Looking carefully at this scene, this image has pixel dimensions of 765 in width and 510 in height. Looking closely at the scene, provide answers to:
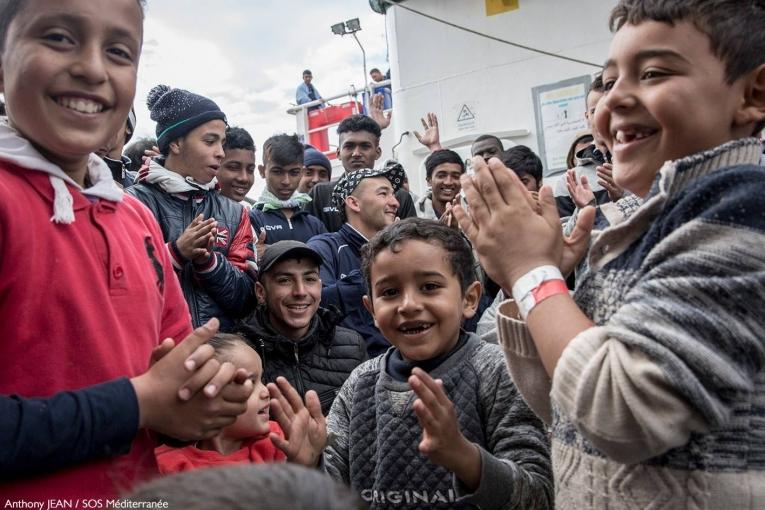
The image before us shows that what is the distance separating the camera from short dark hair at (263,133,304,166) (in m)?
4.45

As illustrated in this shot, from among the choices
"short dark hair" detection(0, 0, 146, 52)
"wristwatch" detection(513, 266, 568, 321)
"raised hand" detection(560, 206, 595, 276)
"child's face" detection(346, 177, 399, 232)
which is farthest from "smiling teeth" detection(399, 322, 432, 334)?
"child's face" detection(346, 177, 399, 232)

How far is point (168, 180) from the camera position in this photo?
3.16 m

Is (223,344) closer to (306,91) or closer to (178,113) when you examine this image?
(178,113)

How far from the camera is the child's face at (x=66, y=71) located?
1.28 meters

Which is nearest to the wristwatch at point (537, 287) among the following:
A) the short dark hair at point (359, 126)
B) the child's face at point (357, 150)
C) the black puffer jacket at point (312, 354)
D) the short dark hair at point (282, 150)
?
the black puffer jacket at point (312, 354)

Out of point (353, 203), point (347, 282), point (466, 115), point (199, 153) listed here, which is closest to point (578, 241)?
point (347, 282)

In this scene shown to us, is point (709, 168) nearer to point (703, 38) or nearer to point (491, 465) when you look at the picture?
point (703, 38)

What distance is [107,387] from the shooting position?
1.15 metres

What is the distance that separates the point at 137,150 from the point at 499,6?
4719 millimetres

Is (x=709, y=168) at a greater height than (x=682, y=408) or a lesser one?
greater

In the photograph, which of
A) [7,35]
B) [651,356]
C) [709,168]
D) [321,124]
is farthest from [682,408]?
[321,124]

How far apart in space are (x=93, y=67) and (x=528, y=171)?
3.21 m

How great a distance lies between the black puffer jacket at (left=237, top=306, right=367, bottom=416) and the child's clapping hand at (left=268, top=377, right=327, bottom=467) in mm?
1051

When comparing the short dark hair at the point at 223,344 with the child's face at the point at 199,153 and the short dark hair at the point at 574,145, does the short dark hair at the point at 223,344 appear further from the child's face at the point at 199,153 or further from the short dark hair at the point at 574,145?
the short dark hair at the point at 574,145
